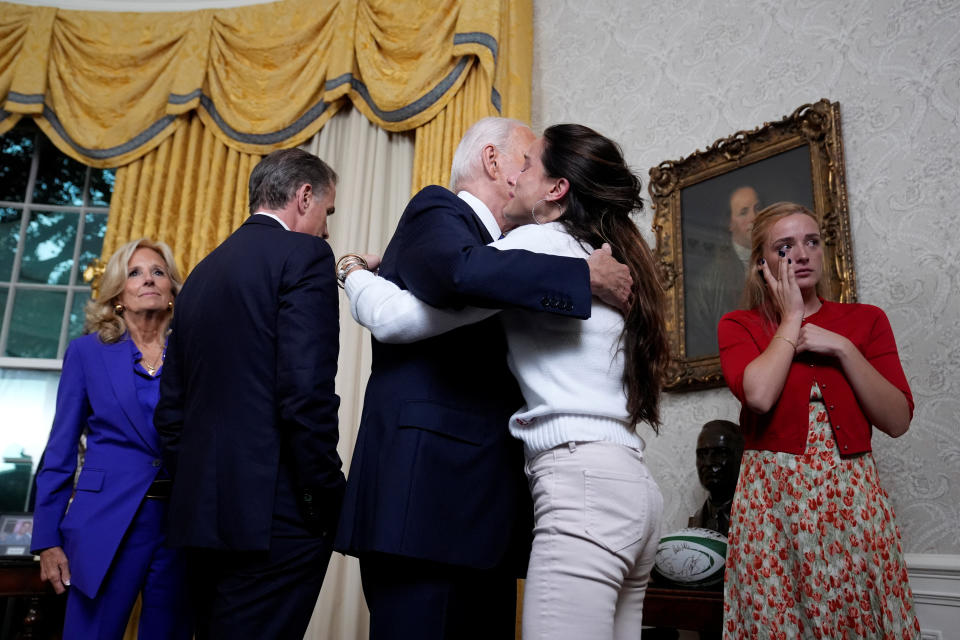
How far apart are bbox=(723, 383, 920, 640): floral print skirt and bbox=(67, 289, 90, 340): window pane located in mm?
4181

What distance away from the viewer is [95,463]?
7.91 feet

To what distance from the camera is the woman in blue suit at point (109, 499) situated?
7.43 feet

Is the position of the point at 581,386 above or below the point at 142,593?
above

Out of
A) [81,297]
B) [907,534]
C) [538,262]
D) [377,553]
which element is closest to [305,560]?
[377,553]

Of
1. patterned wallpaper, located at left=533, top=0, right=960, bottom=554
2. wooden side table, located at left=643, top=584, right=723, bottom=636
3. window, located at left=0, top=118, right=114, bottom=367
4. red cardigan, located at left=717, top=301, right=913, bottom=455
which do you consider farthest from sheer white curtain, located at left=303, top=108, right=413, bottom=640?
red cardigan, located at left=717, top=301, right=913, bottom=455

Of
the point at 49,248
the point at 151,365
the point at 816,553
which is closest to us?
the point at 816,553

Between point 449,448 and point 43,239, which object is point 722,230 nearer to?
point 449,448

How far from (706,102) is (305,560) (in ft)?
9.01

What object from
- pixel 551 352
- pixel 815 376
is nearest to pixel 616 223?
pixel 551 352

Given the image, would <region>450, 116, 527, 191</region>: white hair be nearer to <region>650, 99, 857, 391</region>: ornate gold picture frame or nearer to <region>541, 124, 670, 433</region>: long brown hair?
<region>541, 124, 670, 433</region>: long brown hair

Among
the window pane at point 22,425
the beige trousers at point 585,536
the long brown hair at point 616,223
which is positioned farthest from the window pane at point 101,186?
the beige trousers at point 585,536

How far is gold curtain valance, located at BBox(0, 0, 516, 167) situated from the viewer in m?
4.67

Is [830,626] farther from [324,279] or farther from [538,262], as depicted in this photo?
[324,279]

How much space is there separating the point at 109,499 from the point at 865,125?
2881 mm
